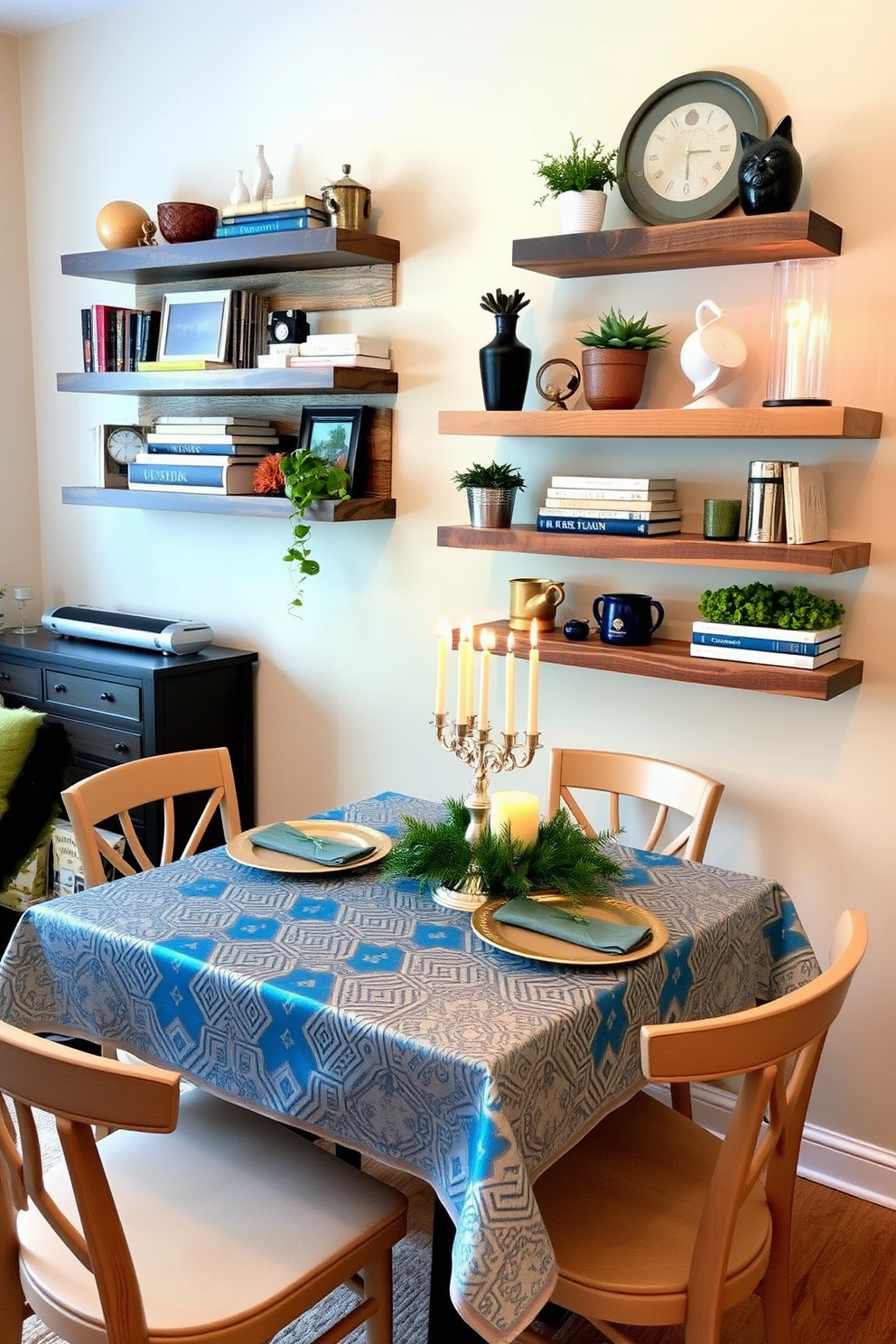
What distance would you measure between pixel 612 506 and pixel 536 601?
0.31 meters

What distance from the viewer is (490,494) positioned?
265 cm

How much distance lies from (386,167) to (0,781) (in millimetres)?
1788

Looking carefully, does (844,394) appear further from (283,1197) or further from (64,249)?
(64,249)

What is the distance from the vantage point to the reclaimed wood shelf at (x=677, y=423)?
84.5 inches

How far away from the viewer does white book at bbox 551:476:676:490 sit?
7.98 feet

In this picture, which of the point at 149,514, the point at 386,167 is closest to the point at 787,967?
the point at 386,167

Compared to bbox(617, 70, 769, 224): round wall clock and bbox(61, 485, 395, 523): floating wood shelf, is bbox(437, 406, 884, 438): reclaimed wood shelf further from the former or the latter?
bbox(61, 485, 395, 523): floating wood shelf

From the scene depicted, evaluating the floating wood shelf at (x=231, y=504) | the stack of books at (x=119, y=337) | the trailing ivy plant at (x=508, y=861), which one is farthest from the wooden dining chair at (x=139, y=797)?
the stack of books at (x=119, y=337)

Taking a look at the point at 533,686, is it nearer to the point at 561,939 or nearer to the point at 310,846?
the point at 561,939

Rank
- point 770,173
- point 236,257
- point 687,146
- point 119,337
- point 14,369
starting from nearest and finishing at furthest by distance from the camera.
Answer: point 770,173, point 687,146, point 236,257, point 119,337, point 14,369

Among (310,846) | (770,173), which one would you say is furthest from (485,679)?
(770,173)

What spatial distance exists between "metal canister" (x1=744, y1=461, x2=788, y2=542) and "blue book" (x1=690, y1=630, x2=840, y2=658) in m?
0.20

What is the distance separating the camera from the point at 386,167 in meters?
2.93

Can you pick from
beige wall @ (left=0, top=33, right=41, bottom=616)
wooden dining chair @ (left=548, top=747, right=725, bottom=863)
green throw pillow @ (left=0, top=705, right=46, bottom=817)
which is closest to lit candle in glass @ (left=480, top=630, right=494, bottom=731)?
wooden dining chair @ (left=548, top=747, right=725, bottom=863)
